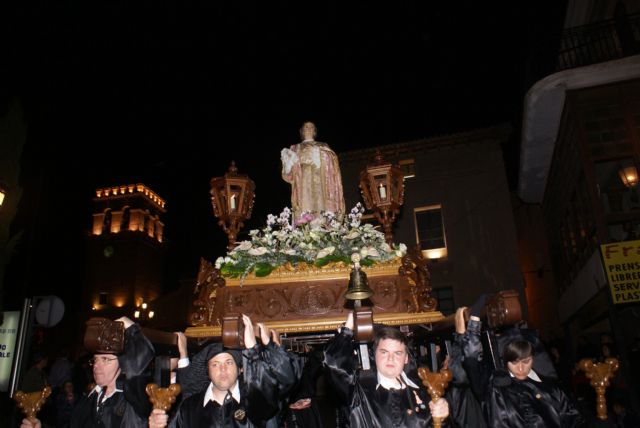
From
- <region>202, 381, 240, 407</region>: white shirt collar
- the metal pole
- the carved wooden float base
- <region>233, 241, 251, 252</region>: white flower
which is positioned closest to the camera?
<region>202, 381, 240, 407</region>: white shirt collar

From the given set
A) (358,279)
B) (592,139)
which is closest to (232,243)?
(358,279)

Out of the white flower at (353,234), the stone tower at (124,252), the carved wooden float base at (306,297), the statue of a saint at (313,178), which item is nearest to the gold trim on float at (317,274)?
the carved wooden float base at (306,297)

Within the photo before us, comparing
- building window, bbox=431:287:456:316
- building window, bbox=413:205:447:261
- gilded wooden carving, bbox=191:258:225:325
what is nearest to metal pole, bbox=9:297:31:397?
gilded wooden carving, bbox=191:258:225:325

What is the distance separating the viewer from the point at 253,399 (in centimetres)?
328

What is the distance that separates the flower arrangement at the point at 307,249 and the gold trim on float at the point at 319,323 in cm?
62

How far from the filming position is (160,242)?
4866 cm

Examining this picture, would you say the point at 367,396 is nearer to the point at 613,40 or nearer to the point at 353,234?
the point at 353,234

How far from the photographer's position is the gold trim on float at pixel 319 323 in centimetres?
462

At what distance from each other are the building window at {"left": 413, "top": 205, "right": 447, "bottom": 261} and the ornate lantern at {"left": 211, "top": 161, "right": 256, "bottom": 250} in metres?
15.5

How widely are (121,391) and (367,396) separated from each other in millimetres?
2045

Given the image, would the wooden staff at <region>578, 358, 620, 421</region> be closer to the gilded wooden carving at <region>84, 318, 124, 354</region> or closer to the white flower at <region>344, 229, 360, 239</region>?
the white flower at <region>344, 229, 360, 239</region>

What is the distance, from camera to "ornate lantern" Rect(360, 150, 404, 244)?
6195 mm

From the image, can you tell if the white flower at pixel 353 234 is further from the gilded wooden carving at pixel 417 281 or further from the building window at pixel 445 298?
the building window at pixel 445 298

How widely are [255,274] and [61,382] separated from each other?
695cm
